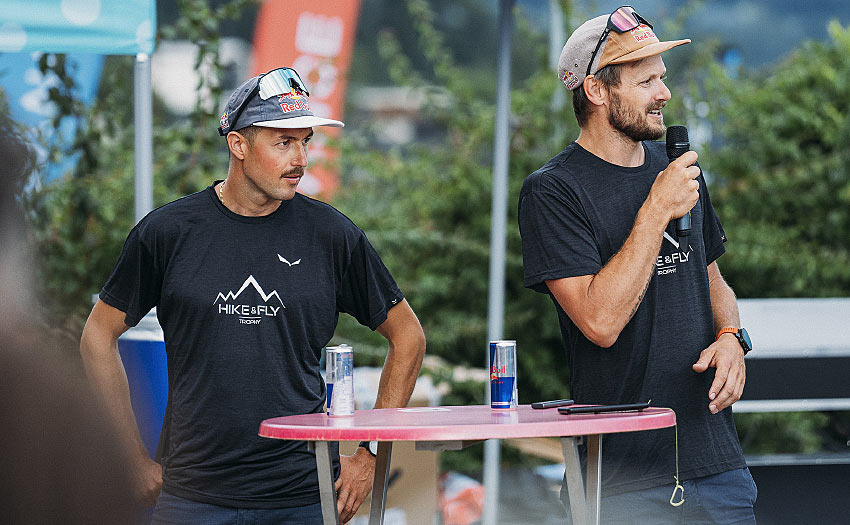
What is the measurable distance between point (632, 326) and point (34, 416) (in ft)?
4.53

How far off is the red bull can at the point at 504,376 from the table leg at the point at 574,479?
245mm

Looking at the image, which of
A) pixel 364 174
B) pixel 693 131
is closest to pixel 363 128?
pixel 364 174

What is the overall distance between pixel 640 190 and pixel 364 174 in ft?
12.9

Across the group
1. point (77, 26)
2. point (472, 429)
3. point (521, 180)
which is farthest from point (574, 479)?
point (521, 180)

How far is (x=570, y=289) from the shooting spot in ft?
7.84

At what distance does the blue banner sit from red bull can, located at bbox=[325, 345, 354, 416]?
5.35ft

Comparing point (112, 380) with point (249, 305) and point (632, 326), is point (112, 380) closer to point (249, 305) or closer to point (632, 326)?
point (249, 305)

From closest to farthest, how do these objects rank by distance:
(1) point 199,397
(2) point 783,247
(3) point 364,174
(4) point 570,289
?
1. (4) point 570,289
2. (1) point 199,397
3. (2) point 783,247
4. (3) point 364,174

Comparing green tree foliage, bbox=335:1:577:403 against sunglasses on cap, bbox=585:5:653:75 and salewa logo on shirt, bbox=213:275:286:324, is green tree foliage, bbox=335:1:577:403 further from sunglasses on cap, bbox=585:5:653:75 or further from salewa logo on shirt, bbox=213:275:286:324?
sunglasses on cap, bbox=585:5:653:75

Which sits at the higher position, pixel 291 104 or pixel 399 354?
pixel 291 104

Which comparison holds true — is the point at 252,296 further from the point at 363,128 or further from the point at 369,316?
the point at 363,128

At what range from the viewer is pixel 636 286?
2320 millimetres

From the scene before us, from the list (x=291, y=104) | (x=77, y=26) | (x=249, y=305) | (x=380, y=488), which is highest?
(x=77, y=26)

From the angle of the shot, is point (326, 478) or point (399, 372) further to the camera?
point (399, 372)
